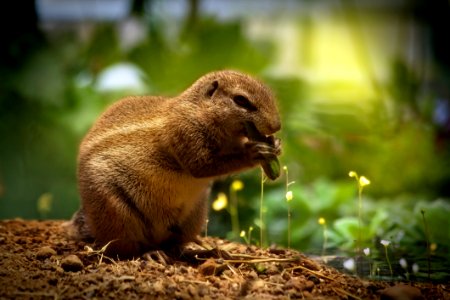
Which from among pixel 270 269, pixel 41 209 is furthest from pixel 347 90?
pixel 270 269

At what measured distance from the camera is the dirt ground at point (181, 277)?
174 cm

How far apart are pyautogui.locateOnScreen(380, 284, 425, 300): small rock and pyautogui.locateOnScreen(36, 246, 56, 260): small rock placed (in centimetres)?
Result: 113

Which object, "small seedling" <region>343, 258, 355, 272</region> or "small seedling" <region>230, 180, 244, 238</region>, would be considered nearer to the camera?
"small seedling" <region>343, 258, 355, 272</region>

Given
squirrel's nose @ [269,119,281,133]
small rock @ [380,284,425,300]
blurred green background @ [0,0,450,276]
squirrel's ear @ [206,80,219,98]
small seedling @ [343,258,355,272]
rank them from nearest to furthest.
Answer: small rock @ [380,284,425,300]
small seedling @ [343,258,355,272]
squirrel's nose @ [269,119,281,133]
squirrel's ear @ [206,80,219,98]
blurred green background @ [0,0,450,276]

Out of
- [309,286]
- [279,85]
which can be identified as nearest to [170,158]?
[309,286]

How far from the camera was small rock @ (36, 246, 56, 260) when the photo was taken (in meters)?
2.08

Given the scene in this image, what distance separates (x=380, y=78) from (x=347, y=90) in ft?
2.16

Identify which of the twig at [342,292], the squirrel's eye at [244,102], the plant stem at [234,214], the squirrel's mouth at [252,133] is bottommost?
the twig at [342,292]

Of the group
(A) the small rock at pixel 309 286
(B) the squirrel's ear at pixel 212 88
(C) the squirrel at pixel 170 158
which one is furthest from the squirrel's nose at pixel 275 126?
(A) the small rock at pixel 309 286

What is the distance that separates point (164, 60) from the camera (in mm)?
4316

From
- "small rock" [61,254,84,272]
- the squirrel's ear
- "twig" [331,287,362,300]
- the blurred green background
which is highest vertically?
the blurred green background

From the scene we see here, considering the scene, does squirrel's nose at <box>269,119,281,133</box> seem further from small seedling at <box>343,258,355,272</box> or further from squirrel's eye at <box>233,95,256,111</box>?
small seedling at <box>343,258,355,272</box>

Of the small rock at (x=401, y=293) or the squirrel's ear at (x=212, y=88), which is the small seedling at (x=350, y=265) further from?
the squirrel's ear at (x=212, y=88)

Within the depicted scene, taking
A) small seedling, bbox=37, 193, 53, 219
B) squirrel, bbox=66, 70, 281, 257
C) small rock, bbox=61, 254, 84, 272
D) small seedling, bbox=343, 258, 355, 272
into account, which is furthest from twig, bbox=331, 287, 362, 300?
small seedling, bbox=37, 193, 53, 219
